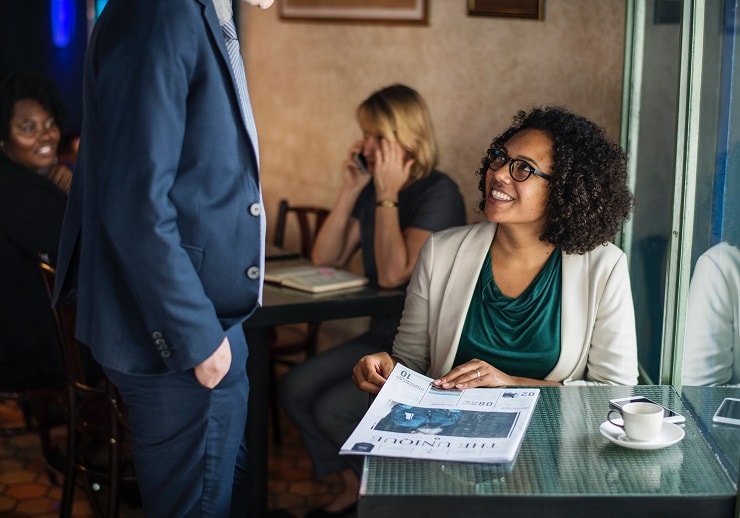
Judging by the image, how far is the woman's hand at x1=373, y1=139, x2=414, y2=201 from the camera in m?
3.18

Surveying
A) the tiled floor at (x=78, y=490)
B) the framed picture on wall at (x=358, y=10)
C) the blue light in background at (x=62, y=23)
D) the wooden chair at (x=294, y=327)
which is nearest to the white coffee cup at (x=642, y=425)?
the tiled floor at (x=78, y=490)

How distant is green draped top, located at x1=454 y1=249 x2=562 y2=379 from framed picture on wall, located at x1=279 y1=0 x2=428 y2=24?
174 cm

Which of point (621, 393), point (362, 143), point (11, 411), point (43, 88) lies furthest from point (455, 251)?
point (11, 411)

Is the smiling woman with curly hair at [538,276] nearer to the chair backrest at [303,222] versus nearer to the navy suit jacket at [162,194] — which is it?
the navy suit jacket at [162,194]

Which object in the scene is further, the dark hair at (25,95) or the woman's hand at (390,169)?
the dark hair at (25,95)

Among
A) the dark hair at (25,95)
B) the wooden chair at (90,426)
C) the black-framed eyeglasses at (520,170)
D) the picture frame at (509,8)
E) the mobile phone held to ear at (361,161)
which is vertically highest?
the picture frame at (509,8)

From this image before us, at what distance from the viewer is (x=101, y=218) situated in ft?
5.44

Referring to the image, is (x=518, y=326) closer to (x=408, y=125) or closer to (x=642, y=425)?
(x=642, y=425)

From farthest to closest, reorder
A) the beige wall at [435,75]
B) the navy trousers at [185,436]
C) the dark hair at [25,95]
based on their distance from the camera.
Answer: the dark hair at [25,95] < the beige wall at [435,75] < the navy trousers at [185,436]

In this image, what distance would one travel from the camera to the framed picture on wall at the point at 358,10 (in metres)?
3.69

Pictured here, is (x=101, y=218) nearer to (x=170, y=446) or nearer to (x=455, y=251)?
(x=170, y=446)

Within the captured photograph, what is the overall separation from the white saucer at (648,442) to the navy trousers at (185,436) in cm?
71

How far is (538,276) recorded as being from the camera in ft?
7.35

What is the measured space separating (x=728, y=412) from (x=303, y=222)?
8.43 feet
